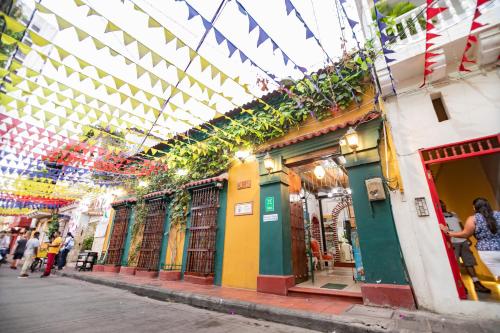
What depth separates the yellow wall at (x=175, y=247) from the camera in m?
7.78

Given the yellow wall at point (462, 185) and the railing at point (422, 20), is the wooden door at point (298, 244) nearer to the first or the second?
the yellow wall at point (462, 185)

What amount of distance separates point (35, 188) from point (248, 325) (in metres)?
14.9

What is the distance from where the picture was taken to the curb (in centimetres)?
312

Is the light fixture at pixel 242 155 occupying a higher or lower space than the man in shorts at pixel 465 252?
higher

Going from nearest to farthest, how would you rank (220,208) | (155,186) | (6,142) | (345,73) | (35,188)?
(345,73)
(6,142)
(220,208)
(155,186)
(35,188)

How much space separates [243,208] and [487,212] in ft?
17.1

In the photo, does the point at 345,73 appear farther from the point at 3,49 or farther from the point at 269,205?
the point at 3,49

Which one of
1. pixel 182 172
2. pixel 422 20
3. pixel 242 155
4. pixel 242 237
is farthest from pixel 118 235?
pixel 422 20

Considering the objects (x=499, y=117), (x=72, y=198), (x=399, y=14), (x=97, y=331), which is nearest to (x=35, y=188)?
(x=72, y=198)

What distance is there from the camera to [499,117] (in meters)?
3.92

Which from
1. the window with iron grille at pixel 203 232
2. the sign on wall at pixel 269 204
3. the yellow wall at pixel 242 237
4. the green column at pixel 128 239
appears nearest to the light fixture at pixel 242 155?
the yellow wall at pixel 242 237

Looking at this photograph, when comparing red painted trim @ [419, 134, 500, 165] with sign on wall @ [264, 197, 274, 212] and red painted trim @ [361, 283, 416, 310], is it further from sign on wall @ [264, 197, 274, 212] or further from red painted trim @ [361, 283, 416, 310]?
sign on wall @ [264, 197, 274, 212]

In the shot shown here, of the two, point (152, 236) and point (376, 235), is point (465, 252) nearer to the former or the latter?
point (376, 235)

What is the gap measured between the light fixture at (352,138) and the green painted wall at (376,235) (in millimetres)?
508
